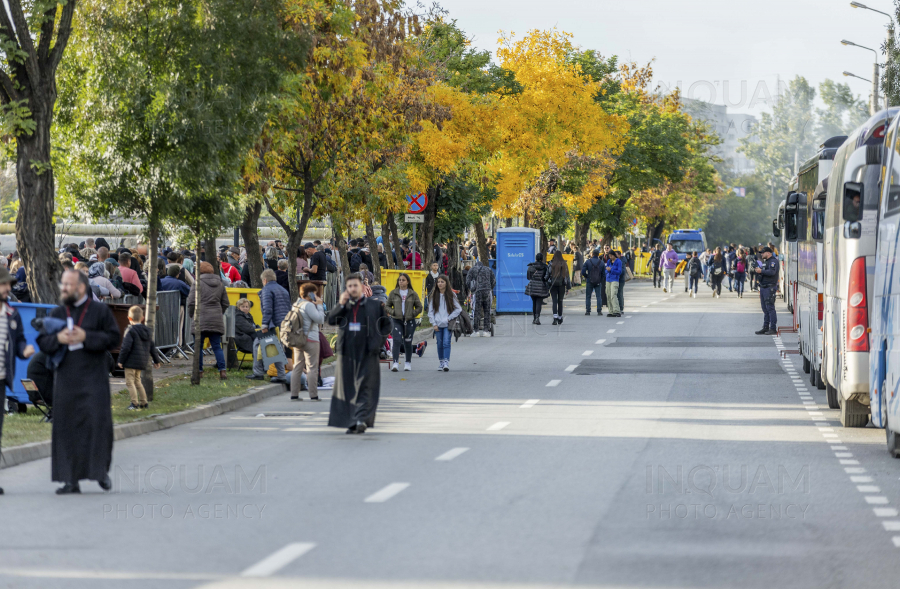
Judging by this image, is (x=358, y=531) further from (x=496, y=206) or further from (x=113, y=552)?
(x=496, y=206)

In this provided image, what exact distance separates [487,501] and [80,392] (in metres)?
3.16

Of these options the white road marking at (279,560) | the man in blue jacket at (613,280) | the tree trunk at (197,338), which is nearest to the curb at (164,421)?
the tree trunk at (197,338)

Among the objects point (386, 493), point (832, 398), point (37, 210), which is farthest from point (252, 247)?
point (386, 493)

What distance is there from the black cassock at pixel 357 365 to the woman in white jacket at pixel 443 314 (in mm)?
7179

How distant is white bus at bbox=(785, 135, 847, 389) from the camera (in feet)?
52.3

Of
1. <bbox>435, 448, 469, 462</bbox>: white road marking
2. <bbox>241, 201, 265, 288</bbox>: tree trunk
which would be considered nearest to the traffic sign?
<bbox>241, 201, 265, 288</bbox>: tree trunk

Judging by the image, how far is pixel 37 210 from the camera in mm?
15336

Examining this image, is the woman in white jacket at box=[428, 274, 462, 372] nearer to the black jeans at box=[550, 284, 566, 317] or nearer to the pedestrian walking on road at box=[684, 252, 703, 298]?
the black jeans at box=[550, 284, 566, 317]

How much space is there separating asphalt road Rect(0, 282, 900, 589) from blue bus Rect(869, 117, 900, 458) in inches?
17.4

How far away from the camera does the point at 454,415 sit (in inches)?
575

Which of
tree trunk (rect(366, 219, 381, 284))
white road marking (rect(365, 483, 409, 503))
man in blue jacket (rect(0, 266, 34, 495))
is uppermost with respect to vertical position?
tree trunk (rect(366, 219, 381, 284))

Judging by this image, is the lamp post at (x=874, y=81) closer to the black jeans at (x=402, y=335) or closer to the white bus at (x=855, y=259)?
the black jeans at (x=402, y=335)

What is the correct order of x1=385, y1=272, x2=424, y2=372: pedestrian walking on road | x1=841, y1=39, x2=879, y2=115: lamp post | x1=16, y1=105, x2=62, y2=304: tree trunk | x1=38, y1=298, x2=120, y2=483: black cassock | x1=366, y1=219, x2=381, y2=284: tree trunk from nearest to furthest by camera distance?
x1=38, y1=298, x2=120, y2=483: black cassock < x1=16, y1=105, x2=62, y2=304: tree trunk < x1=385, y1=272, x2=424, y2=372: pedestrian walking on road < x1=366, y1=219, x2=381, y2=284: tree trunk < x1=841, y1=39, x2=879, y2=115: lamp post

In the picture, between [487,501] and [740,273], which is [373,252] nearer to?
[740,273]
